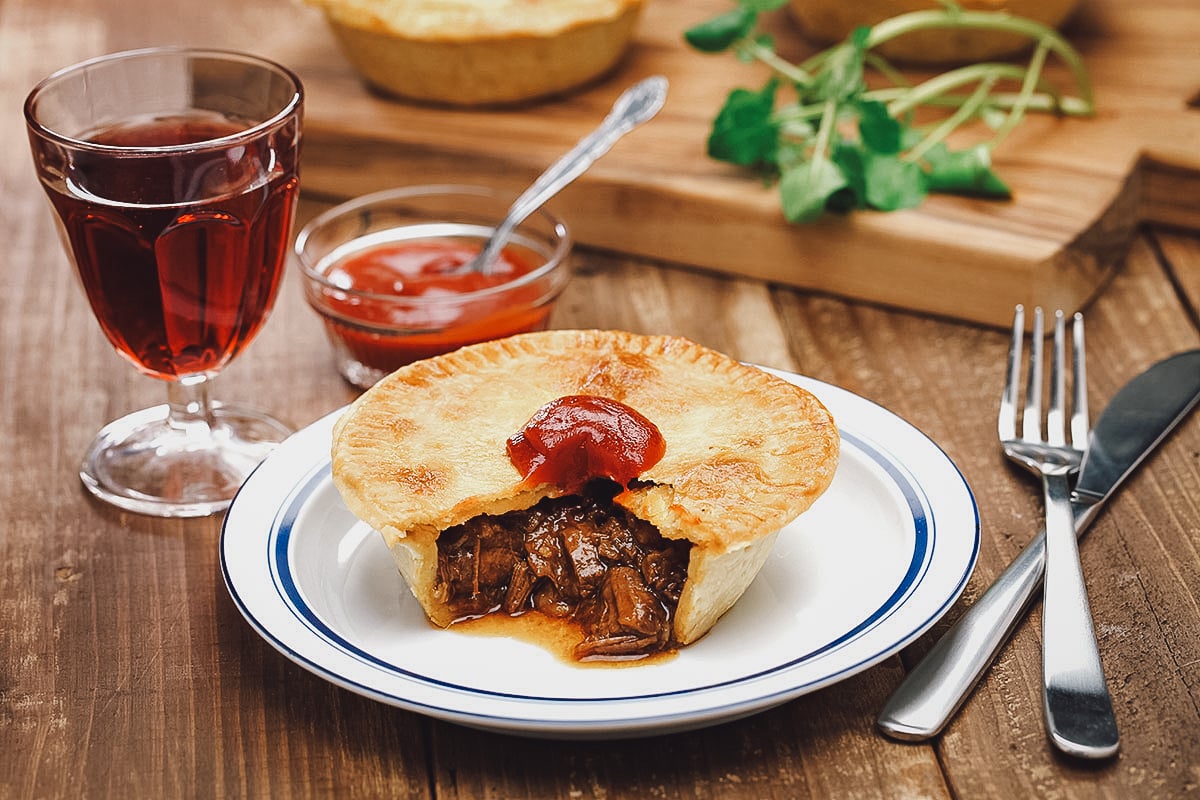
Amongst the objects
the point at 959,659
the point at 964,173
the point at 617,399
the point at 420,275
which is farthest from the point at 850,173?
the point at 959,659

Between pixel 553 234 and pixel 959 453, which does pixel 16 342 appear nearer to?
pixel 553 234

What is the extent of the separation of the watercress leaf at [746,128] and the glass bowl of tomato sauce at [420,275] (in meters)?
0.56

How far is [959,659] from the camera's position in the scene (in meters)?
2.25

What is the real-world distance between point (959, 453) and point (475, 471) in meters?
1.19

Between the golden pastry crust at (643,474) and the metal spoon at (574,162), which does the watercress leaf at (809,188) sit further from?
the golden pastry crust at (643,474)

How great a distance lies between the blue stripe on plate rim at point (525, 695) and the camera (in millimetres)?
1976

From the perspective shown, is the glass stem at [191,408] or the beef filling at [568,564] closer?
the beef filling at [568,564]

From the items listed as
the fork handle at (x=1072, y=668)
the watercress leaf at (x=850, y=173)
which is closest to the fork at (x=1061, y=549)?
the fork handle at (x=1072, y=668)

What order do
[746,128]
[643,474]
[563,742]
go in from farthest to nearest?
[746,128] → [643,474] → [563,742]

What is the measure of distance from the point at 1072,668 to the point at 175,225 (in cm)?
182

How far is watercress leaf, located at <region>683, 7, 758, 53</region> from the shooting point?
3.95 m

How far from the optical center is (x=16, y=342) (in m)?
3.47

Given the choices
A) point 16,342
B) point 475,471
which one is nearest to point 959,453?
point 475,471

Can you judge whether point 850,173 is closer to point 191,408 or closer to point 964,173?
point 964,173
